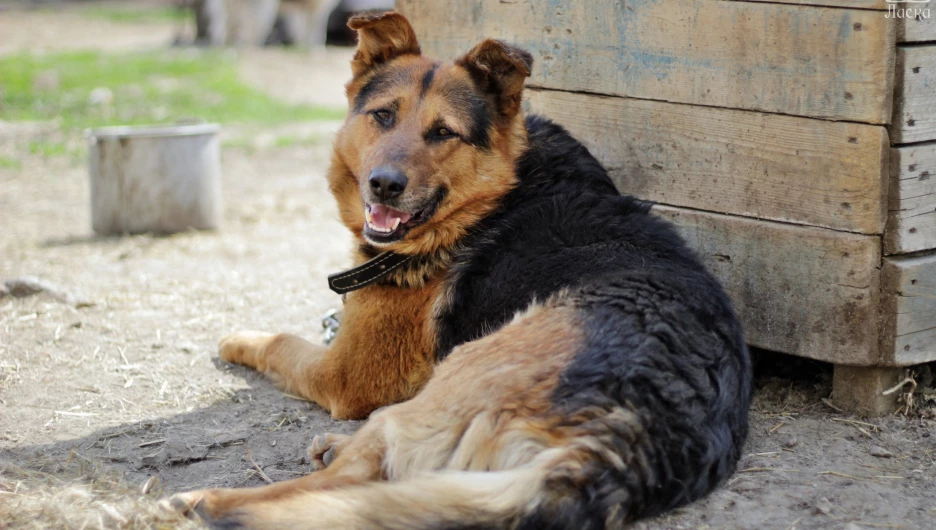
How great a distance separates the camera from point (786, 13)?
3836 millimetres

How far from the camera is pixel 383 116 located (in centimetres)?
418

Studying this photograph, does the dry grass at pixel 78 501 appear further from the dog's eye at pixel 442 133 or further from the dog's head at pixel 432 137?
the dog's eye at pixel 442 133

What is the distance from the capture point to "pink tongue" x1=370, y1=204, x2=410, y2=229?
405 centimetres

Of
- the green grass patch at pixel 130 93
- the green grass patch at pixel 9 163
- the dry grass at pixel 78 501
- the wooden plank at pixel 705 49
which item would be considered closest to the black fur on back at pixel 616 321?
the wooden plank at pixel 705 49

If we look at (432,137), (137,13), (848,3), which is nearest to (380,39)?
(432,137)

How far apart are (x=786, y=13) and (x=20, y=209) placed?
6.97 m

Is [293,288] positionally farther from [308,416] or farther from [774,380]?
[774,380]

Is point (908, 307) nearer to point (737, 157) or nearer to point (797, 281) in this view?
point (797, 281)

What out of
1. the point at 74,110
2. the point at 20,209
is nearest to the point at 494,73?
the point at 20,209

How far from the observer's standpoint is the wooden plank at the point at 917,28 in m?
3.54

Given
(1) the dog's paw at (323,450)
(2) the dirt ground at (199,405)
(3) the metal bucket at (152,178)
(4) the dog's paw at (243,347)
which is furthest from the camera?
(3) the metal bucket at (152,178)

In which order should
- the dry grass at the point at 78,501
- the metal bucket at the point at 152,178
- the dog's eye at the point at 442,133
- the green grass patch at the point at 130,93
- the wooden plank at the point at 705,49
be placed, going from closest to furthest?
the dry grass at the point at 78,501 → the wooden plank at the point at 705,49 → the dog's eye at the point at 442,133 → the metal bucket at the point at 152,178 → the green grass patch at the point at 130,93

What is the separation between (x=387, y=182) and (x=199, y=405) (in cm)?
150

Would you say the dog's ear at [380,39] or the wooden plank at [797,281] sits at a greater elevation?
the dog's ear at [380,39]
